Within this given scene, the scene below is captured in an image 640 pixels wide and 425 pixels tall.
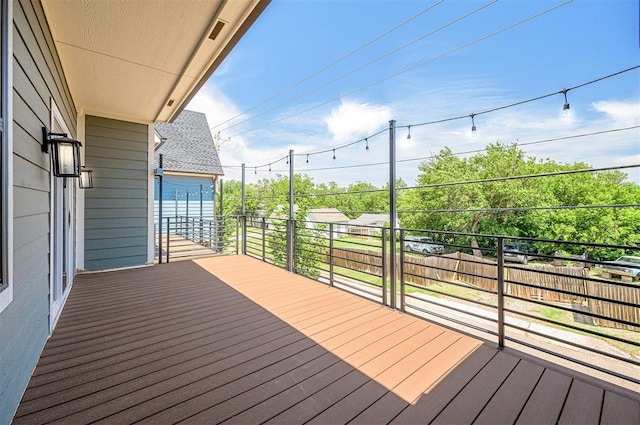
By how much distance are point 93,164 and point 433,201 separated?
2158 centimetres

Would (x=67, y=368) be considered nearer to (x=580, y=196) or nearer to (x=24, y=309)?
(x=24, y=309)

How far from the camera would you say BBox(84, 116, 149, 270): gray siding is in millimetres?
4383

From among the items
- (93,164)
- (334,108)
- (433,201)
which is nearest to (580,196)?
(433,201)

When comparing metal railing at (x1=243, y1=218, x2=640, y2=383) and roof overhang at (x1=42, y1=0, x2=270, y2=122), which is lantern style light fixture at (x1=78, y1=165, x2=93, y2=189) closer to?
roof overhang at (x1=42, y1=0, x2=270, y2=122)

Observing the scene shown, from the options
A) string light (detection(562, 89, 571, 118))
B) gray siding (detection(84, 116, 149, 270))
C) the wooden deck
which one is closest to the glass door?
the wooden deck

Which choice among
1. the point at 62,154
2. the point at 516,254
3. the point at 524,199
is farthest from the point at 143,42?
the point at 524,199

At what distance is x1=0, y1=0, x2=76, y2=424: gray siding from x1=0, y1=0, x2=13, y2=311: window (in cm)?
13

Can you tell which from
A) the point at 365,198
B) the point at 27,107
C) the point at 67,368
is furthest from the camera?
the point at 365,198

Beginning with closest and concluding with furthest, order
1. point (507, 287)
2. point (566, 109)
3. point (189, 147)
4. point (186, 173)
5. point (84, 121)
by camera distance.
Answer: point (566, 109) < point (84, 121) < point (507, 287) < point (186, 173) < point (189, 147)

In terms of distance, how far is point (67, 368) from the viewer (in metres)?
1.82

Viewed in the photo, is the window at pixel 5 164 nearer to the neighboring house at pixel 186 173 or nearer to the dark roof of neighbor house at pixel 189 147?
the neighboring house at pixel 186 173

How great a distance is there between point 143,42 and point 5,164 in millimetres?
1913

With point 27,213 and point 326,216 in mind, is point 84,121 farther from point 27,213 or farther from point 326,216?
point 326,216

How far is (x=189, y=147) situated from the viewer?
32.6 feet
